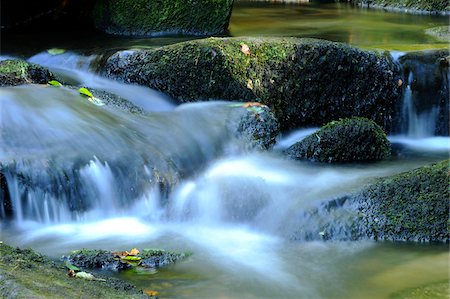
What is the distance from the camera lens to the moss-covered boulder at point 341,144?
600 centimetres

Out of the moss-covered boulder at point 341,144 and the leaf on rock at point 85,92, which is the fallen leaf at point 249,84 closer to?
the moss-covered boulder at point 341,144

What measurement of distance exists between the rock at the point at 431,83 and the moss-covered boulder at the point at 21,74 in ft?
12.7

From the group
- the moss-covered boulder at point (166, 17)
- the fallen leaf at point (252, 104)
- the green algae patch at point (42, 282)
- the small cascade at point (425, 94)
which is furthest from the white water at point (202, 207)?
the moss-covered boulder at point (166, 17)

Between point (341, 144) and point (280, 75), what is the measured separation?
1285 mm

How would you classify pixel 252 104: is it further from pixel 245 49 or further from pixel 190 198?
pixel 190 198

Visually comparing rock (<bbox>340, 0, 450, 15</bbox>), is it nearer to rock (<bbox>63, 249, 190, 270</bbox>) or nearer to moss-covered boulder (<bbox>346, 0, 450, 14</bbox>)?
moss-covered boulder (<bbox>346, 0, 450, 14</bbox>)

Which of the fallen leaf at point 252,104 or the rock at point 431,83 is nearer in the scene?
the fallen leaf at point 252,104

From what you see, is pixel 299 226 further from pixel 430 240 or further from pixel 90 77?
pixel 90 77

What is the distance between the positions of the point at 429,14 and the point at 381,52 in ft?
20.1

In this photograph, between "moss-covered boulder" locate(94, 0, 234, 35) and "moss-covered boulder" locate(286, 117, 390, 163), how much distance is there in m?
4.61

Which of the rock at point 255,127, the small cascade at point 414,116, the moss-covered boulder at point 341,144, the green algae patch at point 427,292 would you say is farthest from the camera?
the small cascade at point 414,116

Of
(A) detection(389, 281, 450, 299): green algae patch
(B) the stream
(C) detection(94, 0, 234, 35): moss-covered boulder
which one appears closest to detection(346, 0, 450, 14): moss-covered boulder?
(C) detection(94, 0, 234, 35): moss-covered boulder

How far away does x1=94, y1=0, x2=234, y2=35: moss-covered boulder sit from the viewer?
1016 centimetres

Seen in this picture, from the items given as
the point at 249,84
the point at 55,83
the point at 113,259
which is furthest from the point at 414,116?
the point at 113,259
